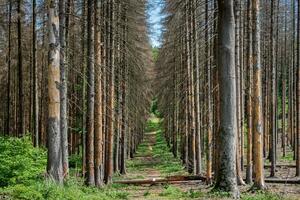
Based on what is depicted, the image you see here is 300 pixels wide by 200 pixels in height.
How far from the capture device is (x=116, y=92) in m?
26.3

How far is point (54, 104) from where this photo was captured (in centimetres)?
1143

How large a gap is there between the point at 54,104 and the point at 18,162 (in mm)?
3201

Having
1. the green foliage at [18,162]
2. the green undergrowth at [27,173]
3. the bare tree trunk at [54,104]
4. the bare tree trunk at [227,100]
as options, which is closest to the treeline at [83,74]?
the bare tree trunk at [54,104]

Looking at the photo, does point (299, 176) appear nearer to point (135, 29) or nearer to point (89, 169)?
point (89, 169)

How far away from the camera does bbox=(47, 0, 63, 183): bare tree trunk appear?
11195 mm

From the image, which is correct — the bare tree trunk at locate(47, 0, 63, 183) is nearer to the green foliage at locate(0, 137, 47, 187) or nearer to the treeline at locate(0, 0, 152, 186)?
the treeline at locate(0, 0, 152, 186)

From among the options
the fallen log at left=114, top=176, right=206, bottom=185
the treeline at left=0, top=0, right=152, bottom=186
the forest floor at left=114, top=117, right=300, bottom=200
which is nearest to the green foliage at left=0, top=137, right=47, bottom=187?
the treeline at left=0, top=0, right=152, bottom=186

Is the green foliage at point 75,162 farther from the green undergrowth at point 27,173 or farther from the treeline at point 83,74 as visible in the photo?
the green undergrowth at point 27,173

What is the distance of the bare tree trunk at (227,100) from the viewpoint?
35.5 feet

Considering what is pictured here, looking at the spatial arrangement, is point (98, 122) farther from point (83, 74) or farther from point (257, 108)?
point (257, 108)

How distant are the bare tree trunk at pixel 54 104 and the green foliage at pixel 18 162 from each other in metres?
1.51

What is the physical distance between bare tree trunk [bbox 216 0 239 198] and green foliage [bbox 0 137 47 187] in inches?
189

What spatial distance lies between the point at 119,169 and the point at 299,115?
9.95 meters

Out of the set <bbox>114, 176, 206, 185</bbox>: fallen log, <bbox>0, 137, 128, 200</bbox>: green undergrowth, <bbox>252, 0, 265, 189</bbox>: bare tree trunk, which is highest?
<bbox>252, 0, 265, 189</bbox>: bare tree trunk
